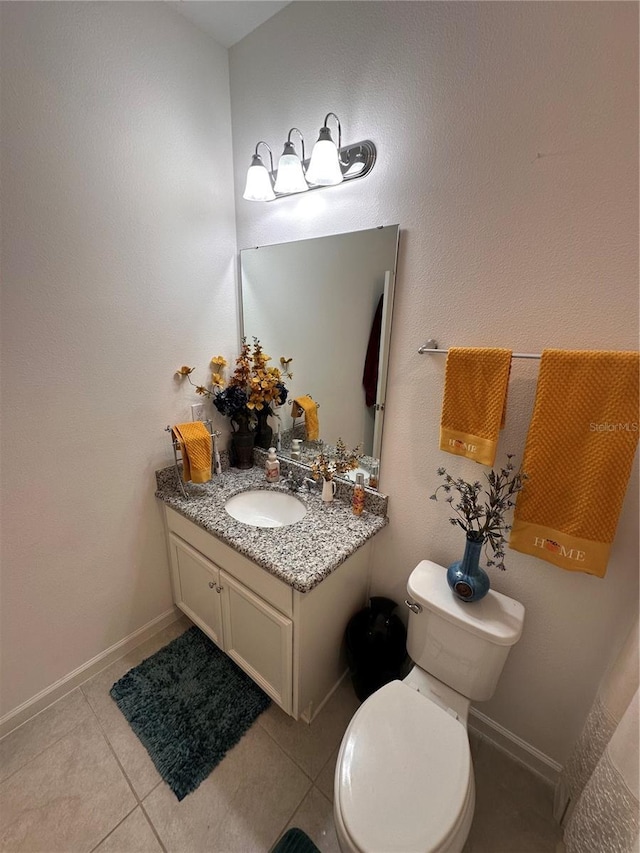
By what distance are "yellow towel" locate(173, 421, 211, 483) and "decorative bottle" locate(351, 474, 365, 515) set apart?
654mm

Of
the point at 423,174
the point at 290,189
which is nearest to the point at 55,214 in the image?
the point at 290,189

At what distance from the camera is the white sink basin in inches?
58.8

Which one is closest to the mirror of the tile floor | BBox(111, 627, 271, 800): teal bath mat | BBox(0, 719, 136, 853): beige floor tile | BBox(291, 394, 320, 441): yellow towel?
BBox(291, 394, 320, 441): yellow towel

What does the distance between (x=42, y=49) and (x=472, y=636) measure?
86.1 inches

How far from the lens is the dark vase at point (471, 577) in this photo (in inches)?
40.9

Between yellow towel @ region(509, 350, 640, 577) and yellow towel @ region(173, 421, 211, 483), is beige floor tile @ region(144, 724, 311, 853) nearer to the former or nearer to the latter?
yellow towel @ region(173, 421, 211, 483)

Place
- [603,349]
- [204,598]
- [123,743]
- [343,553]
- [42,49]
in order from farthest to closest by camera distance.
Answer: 1. [204,598]
2. [123,743]
3. [343,553]
4. [42,49]
5. [603,349]

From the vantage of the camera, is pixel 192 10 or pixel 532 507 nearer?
pixel 532 507

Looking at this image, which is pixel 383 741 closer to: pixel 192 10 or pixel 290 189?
pixel 290 189

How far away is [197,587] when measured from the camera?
1510mm

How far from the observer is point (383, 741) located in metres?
0.92

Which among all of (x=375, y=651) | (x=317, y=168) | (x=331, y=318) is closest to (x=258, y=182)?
(x=317, y=168)

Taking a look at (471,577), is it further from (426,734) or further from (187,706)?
(187,706)

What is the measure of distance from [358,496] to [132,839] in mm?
1273
